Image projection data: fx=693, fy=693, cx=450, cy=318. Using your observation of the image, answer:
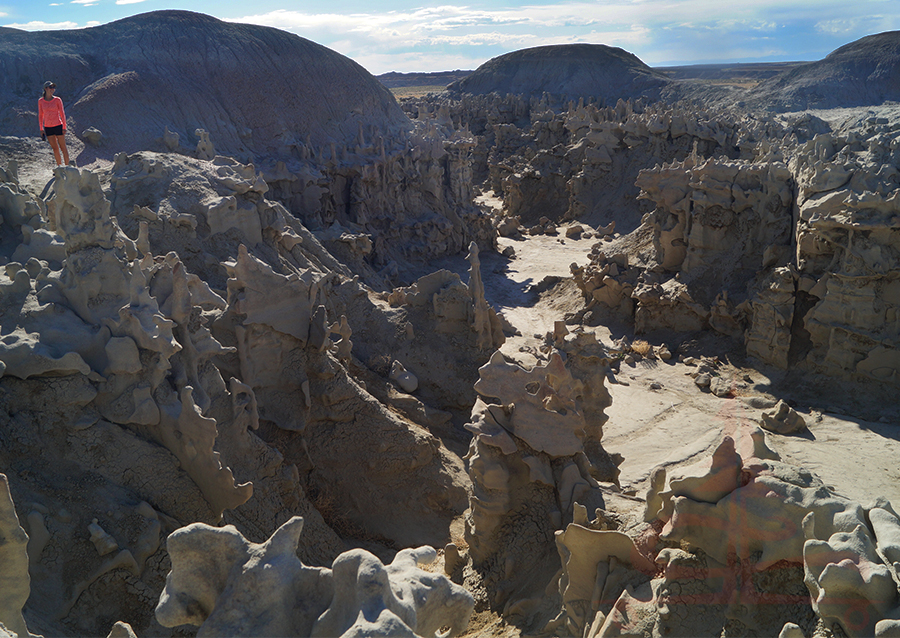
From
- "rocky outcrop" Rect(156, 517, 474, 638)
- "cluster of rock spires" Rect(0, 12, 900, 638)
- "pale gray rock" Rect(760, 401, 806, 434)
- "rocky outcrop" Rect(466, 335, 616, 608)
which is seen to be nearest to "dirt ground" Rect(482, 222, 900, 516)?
"pale gray rock" Rect(760, 401, 806, 434)

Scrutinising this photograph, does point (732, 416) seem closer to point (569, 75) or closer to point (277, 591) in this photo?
point (277, 591)

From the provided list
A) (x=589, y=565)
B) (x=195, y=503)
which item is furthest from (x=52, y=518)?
(x=589, y=565)

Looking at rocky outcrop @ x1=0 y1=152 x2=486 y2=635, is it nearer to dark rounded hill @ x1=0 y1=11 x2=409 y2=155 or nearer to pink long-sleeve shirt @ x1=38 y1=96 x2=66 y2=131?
pink long-sleeve shirt @ x1=38 y1=96 x2=66 y2=131

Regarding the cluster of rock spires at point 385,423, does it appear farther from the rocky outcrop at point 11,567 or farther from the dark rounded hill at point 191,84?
the dark rounded hill at point 191,84

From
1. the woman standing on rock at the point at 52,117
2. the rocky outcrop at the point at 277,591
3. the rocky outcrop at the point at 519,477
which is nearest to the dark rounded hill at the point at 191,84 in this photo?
the woman standing on rock at the point at 52,117

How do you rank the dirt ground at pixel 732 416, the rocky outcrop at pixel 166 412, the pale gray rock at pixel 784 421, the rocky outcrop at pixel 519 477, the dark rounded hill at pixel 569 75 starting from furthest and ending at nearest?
the dark rounded hill at pixel 569 75, the pale gray rock at pixel 784 421, the dirt ground at pixel 732 416, the rocky outcrop at pixel 519 477, the rocky outcrop at pixel 166 412

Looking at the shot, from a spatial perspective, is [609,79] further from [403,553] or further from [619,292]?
[403,553]
